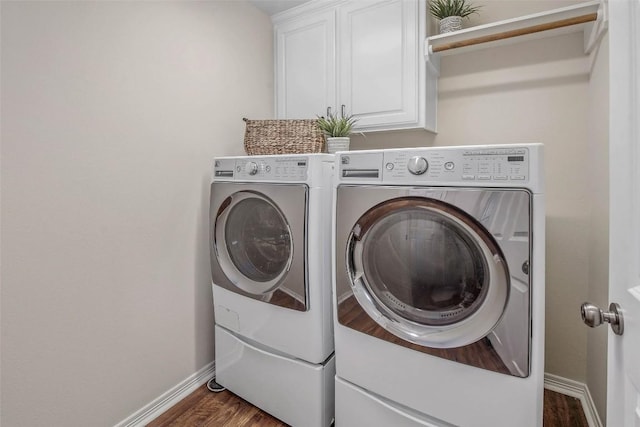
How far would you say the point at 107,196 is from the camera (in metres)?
1.44

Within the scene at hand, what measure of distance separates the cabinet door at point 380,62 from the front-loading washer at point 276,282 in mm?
629

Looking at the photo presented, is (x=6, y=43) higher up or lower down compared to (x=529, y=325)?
higher up

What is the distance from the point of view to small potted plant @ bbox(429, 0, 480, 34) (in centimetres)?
178

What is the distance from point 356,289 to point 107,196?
1128 millimetres

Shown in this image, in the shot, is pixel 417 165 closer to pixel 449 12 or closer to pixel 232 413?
pixel 449 12

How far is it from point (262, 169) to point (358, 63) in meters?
0.94

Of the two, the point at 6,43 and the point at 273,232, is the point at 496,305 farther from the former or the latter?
the point at 6,43

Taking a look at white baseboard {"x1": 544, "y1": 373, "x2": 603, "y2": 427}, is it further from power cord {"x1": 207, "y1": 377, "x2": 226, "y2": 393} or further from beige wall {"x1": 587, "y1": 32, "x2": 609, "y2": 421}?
power cord {"x1": 207, "y1": 377, "x2": 226, "y2": 393}

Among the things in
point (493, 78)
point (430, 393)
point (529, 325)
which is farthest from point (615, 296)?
point (493, 78)

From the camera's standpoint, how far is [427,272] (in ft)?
3.92

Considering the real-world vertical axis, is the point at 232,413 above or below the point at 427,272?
below

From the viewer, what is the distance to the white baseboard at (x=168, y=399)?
1.58 meters

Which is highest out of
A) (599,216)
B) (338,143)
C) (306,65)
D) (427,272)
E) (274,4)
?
(274,4)

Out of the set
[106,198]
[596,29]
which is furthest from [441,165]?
[106,198]
